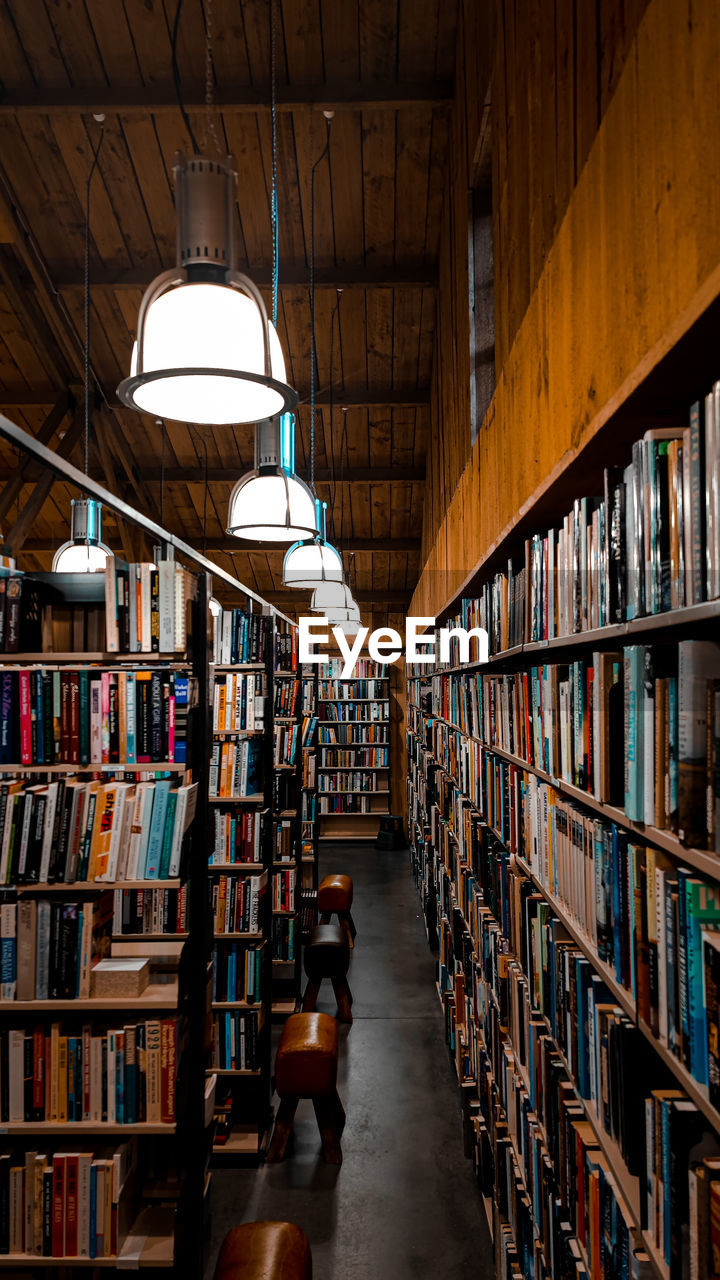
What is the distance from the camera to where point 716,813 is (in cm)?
102

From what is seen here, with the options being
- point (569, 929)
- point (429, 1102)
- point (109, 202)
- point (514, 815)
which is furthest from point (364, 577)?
point (569, 929)

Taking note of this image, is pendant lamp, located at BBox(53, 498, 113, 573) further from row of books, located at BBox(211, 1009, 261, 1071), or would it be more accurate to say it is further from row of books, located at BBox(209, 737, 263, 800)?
row of books, located at BBox(211, 1009, 261, 1071)

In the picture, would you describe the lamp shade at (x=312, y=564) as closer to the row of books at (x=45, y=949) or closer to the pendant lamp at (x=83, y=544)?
the pendant lamp at (x=83, y=544)

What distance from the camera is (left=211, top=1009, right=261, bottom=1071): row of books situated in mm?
3719

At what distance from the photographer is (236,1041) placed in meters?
3.75

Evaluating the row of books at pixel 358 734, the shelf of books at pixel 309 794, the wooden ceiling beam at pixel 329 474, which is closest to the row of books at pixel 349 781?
the row of books at pixel 358 734

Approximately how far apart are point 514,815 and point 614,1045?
121cm

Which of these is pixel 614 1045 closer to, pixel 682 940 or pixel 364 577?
pixel 682 940

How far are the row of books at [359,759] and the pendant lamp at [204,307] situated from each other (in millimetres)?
9800

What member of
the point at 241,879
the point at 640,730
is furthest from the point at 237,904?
the point at 640,730

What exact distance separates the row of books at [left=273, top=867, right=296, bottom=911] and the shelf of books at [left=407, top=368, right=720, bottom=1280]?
7.82 ft

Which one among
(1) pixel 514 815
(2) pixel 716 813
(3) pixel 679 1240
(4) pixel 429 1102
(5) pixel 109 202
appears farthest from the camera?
(5) pixel 109 202

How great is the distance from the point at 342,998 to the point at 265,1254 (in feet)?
9.48

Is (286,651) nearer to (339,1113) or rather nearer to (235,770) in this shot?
(235,770)
